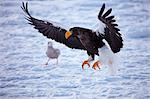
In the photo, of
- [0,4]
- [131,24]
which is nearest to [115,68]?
[131,24]

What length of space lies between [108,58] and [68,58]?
21cm

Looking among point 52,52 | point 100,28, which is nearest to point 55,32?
point 52,52

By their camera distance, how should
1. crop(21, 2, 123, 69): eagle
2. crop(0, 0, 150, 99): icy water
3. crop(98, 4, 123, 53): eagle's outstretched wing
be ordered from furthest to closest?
1. crop(0, 0, 150, 99): icy water
2. crop(21, 2, 123, 69): eagle
3. crop(98, 4, 123, 53): eagle's outstretched wing

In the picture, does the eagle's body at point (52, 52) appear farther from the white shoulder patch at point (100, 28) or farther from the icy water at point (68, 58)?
the white shoulder patch at point (100, 28)

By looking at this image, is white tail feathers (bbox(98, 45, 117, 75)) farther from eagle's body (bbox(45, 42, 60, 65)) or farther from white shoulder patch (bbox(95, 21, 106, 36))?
eagle's body (bbox(45, 42, 60, 65))

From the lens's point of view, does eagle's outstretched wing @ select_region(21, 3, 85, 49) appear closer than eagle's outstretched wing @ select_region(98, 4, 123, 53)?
No

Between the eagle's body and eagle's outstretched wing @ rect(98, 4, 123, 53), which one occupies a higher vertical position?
eagle's outstretched wing @ rect(98, 4, 123, 53)

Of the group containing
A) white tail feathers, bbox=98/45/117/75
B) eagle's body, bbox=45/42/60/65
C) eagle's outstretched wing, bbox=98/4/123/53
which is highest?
eagle's outstretched wing, bbox=98/4/123/53

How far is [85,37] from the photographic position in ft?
6.67

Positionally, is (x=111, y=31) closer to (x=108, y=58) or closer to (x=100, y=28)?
(x=100, y=28)

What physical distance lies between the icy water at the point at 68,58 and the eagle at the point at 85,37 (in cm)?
4

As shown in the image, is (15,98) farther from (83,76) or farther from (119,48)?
(119,48)

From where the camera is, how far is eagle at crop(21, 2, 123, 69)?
1.98m

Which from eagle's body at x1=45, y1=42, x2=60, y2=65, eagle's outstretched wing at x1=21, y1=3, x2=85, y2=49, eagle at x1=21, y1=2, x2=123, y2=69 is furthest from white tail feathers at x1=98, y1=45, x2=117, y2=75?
eagle's body at x1=45, y1=42, x2=60, y2=65
